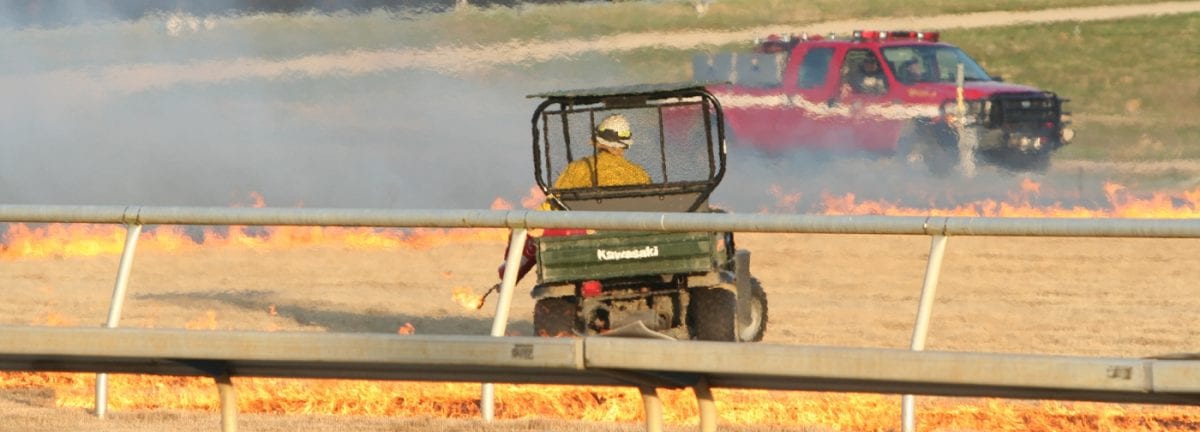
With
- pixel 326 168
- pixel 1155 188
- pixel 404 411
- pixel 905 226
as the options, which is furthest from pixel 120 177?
pixel 905 226

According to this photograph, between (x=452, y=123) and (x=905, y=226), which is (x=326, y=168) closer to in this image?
(x=452, y=123)

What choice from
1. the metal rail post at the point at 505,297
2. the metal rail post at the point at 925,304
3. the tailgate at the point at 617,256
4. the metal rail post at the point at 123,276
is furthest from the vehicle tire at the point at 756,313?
the metal rail post at the point at 123,276

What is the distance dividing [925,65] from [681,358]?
21134 mm

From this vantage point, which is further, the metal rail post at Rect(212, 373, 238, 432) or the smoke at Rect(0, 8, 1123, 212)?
the smoke at Rect(0, 8, 1123, 212)

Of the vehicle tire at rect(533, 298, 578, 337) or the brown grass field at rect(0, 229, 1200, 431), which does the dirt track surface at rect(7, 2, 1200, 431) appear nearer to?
the brown grass field at rect(0, 229, 1200, 431)

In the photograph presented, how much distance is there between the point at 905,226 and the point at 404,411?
278 centimetres

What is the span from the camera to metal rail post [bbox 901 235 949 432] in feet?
27.7

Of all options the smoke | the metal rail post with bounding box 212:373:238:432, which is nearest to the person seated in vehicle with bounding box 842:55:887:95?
the smoke

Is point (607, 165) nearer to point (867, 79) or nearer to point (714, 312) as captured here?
point (714, 312)

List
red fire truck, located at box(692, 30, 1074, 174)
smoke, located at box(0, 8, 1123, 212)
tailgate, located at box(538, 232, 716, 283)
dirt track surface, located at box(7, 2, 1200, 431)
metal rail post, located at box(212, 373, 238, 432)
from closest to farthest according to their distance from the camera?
metal rail post, located at box(212, 373, 238, 432) < tailgate, located at box(538, 232, 716, 283) < dirt track surface, located at box(7, 2, 1200, 431) < smoke, located at box(0, 8, 1123, 212) < red fire truck, located at box(692, 30, 1074, 174)

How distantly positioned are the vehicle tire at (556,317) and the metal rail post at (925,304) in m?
3.02

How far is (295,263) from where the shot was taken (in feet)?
61.7

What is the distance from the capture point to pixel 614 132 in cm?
1248

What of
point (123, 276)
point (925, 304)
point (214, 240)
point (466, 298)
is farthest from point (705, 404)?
point (214, 240)
